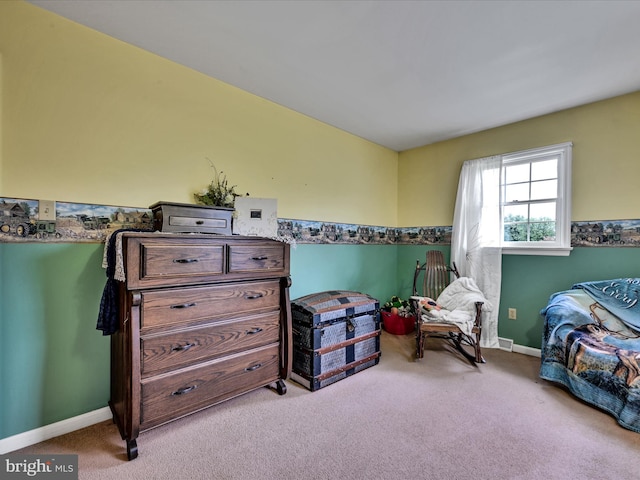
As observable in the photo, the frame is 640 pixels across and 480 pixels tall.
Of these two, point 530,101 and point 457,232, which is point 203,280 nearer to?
point 457,232

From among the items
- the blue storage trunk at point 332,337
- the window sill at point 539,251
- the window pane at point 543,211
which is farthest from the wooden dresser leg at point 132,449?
the window pane at point 543,211

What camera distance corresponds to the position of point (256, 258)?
214 centimetres

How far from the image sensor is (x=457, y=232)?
3.64 m

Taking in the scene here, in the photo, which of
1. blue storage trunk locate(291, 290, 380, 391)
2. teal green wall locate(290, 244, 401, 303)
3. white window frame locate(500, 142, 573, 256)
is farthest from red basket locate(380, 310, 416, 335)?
A: white window frame locate(500, 142, 573, 256)

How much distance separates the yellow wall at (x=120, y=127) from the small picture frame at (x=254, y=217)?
0.80 ft

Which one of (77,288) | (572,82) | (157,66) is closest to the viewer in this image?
(77,288)

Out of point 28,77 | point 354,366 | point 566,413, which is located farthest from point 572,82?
point 28,77

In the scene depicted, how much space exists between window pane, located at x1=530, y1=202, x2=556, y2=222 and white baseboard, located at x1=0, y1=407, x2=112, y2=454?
166 inches

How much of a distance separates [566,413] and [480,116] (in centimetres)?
276

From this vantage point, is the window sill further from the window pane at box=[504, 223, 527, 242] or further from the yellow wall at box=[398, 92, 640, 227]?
the yellow wall at box=[398, 92, 640, 227]

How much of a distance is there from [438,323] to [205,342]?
6.95 ft

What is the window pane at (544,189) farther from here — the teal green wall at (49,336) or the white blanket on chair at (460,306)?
the teal green wall at (49,336)

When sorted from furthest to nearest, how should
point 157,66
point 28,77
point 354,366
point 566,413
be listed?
point 354,366 → point 157,66 → point 566,413 → point 28,77

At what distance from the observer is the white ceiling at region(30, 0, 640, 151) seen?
1731 mm
